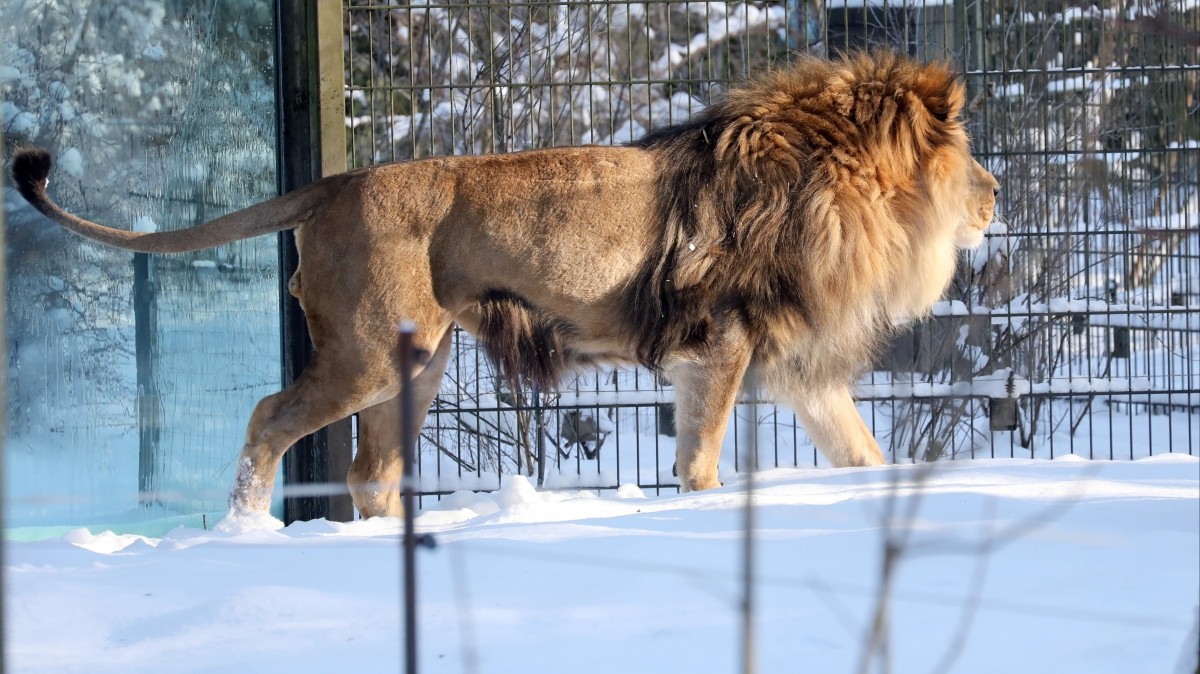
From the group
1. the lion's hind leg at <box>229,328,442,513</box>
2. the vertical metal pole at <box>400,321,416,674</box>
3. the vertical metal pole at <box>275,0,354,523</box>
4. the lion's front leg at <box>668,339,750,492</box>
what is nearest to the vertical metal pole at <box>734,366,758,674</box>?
the vertical metal pole at <box>400,321,416,674</box>

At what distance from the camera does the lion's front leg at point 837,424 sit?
17.0ft

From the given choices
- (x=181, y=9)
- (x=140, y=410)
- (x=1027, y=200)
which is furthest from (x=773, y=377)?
(x=181, y=9)

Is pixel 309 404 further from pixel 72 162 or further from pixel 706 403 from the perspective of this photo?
pixel 706 403

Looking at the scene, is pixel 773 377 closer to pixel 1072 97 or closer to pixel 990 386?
pixel 990 386

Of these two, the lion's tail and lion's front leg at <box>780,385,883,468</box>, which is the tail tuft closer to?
the lion's tail

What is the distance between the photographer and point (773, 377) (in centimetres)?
500

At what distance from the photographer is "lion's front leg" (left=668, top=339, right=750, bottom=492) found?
4.75m

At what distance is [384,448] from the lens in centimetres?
526

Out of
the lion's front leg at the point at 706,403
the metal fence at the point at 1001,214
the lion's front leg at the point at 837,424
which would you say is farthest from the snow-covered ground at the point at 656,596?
the metal fence at the point at 1001,214

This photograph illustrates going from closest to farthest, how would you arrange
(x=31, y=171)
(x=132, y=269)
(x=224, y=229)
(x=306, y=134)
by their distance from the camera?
(x=31, y=171)
(x=224, y=229)
(x=132, y=269)
(x=306, y=134)

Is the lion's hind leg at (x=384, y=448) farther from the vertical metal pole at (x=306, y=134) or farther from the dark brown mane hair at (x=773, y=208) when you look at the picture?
the dark brown mane hair at (x=773, y=208)

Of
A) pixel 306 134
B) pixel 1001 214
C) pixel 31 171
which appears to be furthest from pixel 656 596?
pixel 1001 214

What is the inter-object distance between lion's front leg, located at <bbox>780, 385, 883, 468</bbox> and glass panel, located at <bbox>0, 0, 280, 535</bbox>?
2.41 m

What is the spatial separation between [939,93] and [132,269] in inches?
131
